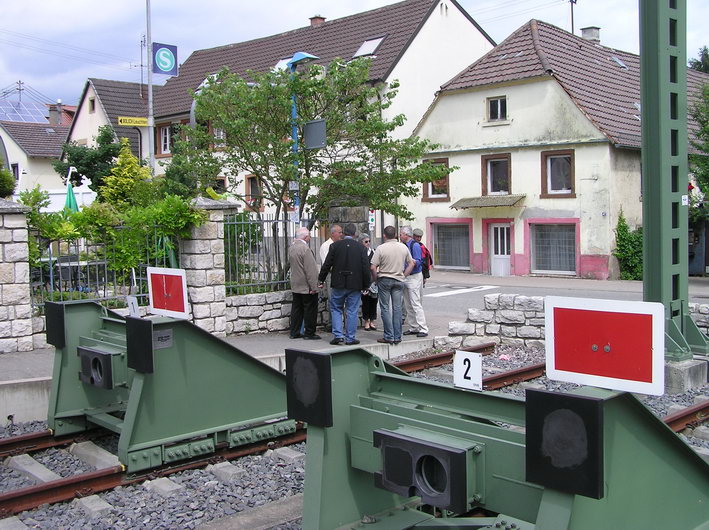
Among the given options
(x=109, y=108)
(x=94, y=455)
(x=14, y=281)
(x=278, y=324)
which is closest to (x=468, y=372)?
(x=94, y=455)

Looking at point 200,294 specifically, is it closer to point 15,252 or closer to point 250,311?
point 250,311

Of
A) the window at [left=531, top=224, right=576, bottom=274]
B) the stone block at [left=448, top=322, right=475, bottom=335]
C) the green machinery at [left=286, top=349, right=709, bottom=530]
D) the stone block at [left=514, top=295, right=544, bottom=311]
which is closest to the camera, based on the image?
the green machinery at [left=286, top=349, right=709, bottom=530]

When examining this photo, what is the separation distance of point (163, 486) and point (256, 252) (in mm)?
7009

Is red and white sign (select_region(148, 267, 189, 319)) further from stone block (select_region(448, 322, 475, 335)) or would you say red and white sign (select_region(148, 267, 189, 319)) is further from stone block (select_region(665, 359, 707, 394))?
stone block (select_region(448, 322, 475, 335))

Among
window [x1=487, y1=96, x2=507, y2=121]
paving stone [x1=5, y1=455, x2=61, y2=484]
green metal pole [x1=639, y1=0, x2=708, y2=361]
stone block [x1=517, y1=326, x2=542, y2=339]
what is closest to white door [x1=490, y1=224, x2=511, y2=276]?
window [x1=487, y1=96, x2=507, y2=121]

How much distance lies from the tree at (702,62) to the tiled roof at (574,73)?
66.1 ft

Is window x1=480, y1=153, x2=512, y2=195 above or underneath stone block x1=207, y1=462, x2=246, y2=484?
above

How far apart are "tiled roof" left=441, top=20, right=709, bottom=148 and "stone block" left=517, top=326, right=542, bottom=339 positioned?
16.0m

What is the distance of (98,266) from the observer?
37.1ft

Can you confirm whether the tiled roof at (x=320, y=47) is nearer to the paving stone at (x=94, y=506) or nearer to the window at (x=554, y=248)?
the window at (x=554, y=248)

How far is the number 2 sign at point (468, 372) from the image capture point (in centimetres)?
426

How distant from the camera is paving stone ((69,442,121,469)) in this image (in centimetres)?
682

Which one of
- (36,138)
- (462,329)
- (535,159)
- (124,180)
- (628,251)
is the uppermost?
(36,138)

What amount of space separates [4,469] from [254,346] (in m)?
4.98
